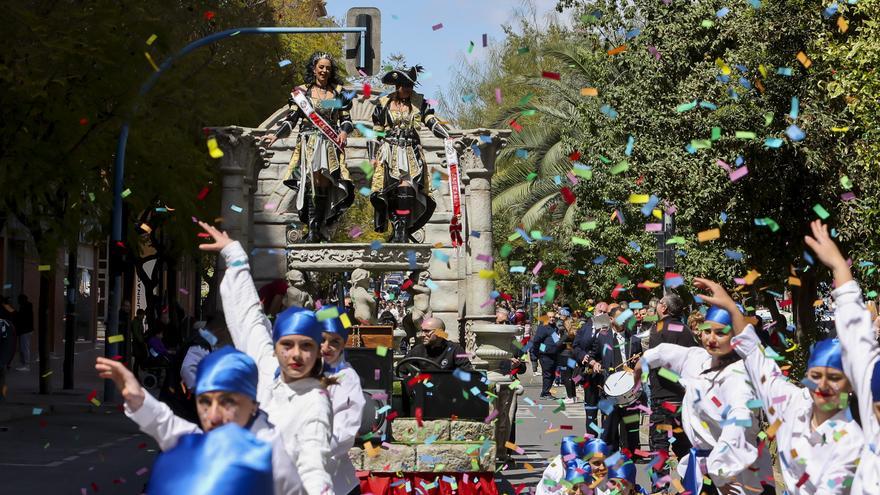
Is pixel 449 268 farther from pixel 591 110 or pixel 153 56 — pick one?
pixel 591 110

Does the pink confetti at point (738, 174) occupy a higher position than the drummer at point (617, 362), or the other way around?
the pink confetti at point (738, 174)

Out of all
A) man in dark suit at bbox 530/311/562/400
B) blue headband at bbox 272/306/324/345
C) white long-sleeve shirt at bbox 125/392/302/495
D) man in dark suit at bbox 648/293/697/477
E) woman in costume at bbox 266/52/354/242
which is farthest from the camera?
man in dark suit at bbox 530/311/562/400

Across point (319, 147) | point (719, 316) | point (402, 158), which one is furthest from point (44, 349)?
point (719, 316)

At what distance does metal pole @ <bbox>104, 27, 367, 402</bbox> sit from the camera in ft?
73.3

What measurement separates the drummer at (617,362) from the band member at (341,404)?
24.9ft

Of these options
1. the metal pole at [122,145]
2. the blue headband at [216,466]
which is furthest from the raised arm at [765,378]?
the metal pole at [122,145]

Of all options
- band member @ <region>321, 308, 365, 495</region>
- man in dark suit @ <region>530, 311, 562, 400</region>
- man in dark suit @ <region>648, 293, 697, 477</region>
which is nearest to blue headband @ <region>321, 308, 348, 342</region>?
band member @ <region>321, 308, 365, 495</region>

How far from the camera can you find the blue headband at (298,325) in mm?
6215

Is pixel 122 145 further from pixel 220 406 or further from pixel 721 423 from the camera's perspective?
pixel 220 406

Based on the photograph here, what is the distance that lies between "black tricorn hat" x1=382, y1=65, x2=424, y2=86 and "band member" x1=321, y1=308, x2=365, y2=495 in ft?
30.5

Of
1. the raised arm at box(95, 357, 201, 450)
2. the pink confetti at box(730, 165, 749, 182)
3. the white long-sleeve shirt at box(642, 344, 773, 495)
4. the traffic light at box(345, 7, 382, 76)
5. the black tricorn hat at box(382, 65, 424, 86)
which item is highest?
the traffic light at box(345, 7, 382, 76)

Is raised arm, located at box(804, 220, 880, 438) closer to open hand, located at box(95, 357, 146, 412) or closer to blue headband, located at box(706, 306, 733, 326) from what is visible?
blue headband, located at box(706, 306, 733, 326)

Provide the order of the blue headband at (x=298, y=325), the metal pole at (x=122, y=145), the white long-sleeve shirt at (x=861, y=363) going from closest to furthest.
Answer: the white long-sleeve shirt at (x=861, y=363) < the blue headband at (x=298, y=325) < the metal pole at (x=122, y=145)

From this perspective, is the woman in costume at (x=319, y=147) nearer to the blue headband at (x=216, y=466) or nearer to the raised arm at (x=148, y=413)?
the raised arm at (x=148, y=413)
